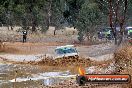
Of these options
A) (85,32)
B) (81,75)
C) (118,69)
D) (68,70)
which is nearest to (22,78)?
(68,70)

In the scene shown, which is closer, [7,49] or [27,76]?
[27,76]

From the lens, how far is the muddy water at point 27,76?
1961cm

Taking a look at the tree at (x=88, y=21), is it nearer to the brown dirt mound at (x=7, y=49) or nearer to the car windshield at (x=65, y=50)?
the brown dirt mound at (x=7, y=49)

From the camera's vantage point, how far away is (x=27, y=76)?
23.2m

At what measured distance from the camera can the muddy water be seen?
19609 mm

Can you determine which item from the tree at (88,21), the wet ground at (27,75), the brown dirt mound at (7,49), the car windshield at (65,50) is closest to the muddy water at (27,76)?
the wet ground at (27,75)

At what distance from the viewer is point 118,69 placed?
16.8 meters

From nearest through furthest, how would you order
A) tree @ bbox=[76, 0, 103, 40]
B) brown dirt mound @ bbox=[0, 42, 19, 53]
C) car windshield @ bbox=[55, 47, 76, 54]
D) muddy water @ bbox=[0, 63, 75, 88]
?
muddy water @ bbox=[0, 63, 75, 88] < car windshield @ bbox=[55, 47, 76, 54] < brown dirt mound @ bbox=[0, 42, 19, 53] < tree @ bbox=[76, 0, 103, 40]

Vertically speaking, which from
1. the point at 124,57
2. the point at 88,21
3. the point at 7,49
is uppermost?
the point at 124,57

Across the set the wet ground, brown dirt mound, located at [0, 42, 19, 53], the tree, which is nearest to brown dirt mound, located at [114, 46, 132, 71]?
the wet ground

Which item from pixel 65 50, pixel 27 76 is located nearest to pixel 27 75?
pixel 27 76

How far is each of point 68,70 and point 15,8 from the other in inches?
1360

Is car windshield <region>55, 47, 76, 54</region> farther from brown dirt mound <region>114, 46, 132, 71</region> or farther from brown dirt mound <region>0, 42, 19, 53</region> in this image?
brown dirt mound <region>0, 42, 19, 53</region>

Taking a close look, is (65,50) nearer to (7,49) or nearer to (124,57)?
(124,57)
